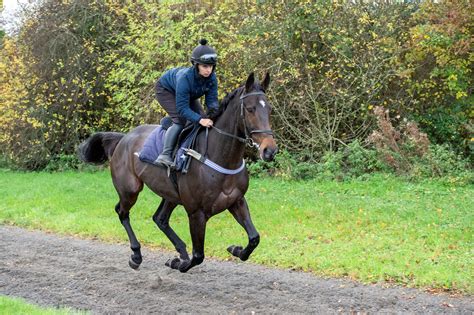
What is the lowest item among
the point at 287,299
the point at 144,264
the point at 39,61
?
the point at 144,264

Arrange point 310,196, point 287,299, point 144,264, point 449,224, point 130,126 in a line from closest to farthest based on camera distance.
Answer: point 287,299 → point 144,264 → point 449,224 → point 310,196 → point 130,126

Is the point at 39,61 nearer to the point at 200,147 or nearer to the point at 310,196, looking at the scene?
the point at 310,196

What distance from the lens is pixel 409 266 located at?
744 centimetres

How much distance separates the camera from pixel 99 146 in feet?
31.5

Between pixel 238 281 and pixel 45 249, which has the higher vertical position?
pixel 238 281

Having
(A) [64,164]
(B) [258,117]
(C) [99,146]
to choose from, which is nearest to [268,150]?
(B) [258,117]

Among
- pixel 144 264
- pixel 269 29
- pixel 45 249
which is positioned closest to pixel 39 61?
pixel 269 29

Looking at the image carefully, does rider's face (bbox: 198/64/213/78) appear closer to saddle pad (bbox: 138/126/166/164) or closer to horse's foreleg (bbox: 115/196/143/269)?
saddle pad (bbox: 138/126/166/164)

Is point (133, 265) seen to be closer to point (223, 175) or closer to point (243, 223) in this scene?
point (243, 223)

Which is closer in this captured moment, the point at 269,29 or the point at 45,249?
the point at 45,249

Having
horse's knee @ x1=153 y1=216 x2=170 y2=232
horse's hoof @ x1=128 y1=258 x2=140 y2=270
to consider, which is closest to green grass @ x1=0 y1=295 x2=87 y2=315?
horse's hoof @ x1=128 y1=258 x2=140 y2=270

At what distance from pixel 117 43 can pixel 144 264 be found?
13186mm

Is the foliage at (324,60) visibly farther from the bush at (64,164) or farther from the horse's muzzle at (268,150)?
the horse's muzzle at (268,150)

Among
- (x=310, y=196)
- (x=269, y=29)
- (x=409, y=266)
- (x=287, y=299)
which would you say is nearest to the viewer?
(x=287, y=299)
